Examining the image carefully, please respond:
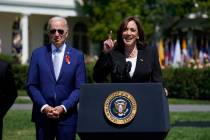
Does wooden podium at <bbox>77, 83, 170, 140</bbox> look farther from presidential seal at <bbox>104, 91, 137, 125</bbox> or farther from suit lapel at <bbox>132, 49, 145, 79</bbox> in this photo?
suit lapel at <bbox>132, 49, 145, 79</bbox>

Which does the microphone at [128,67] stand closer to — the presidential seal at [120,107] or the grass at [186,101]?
the presidential seal at [120,107]

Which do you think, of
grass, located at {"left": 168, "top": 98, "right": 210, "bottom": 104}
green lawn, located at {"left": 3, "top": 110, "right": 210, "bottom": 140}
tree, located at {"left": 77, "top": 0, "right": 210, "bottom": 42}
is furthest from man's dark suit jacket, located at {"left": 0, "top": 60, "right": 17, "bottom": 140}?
tree, located at {"left": 77, "top": 0, "right": 210, "bottom": 42}

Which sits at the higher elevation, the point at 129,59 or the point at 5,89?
the point at 129,59

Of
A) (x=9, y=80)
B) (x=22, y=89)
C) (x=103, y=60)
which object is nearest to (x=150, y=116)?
(x=103, y=60)

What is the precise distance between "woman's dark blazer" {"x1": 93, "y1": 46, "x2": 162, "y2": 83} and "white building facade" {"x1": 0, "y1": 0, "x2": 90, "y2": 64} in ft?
101

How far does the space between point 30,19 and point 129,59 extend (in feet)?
113

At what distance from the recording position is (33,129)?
11.6 meters

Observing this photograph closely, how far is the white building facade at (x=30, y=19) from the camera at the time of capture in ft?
121

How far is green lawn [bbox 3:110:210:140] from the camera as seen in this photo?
34.6ft

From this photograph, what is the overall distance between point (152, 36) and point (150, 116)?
1287 inches

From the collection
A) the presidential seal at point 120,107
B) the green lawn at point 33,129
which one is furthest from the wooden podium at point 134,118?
the green lawn at point 33,129

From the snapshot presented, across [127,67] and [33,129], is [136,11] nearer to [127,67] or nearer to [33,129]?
[33,129]

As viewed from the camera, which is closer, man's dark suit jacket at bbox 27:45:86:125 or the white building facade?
man's dark suit jacket at bbox 27:45:86:125

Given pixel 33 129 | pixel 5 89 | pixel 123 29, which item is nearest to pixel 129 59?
pixel 123 29
